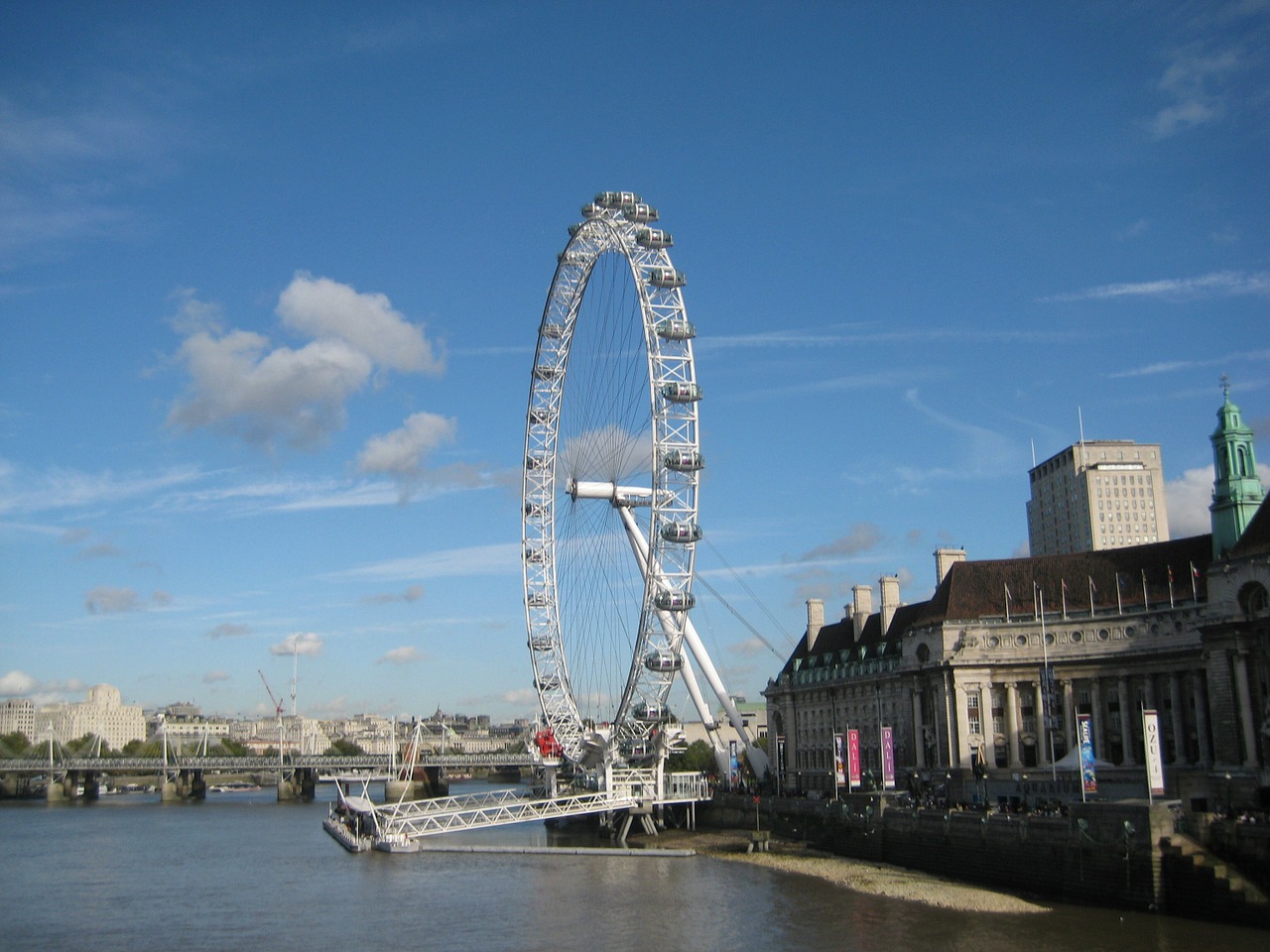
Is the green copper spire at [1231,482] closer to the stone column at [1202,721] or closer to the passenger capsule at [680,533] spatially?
the stone column at [1202,721]

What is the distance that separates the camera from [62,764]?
156000 mm

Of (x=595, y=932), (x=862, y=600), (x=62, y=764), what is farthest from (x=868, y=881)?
(x=62, y=764)

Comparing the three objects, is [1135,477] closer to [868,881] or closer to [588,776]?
[588,776]

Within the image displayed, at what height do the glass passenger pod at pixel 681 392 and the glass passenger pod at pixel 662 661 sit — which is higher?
the glass passenger pod at pixel 681 392

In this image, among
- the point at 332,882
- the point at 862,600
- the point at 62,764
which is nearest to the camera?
the point at 332,882

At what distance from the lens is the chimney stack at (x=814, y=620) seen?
375 feet

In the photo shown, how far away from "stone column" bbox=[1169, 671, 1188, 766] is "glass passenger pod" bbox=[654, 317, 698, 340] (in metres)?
35.1

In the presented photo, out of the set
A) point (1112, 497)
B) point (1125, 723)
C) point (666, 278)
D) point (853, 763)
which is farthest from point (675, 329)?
point (1112, 497)

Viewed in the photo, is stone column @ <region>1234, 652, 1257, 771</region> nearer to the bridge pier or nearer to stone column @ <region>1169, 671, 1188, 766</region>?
stone column @ <region>1169, 671, 1188, 766</region>

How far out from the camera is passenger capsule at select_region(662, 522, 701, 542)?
73875 mm

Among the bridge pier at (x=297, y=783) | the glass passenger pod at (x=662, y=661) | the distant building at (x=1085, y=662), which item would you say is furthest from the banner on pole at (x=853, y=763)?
the bridge pier at (x=297, y=783)

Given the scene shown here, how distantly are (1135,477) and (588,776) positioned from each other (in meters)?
131

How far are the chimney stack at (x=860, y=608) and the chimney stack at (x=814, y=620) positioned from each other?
7.69 metres

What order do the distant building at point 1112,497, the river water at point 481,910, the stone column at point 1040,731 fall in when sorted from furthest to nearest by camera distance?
1. the distant building at point 1112,497
2. the stone column at point 1040,731
3. the river water at point 481,910
